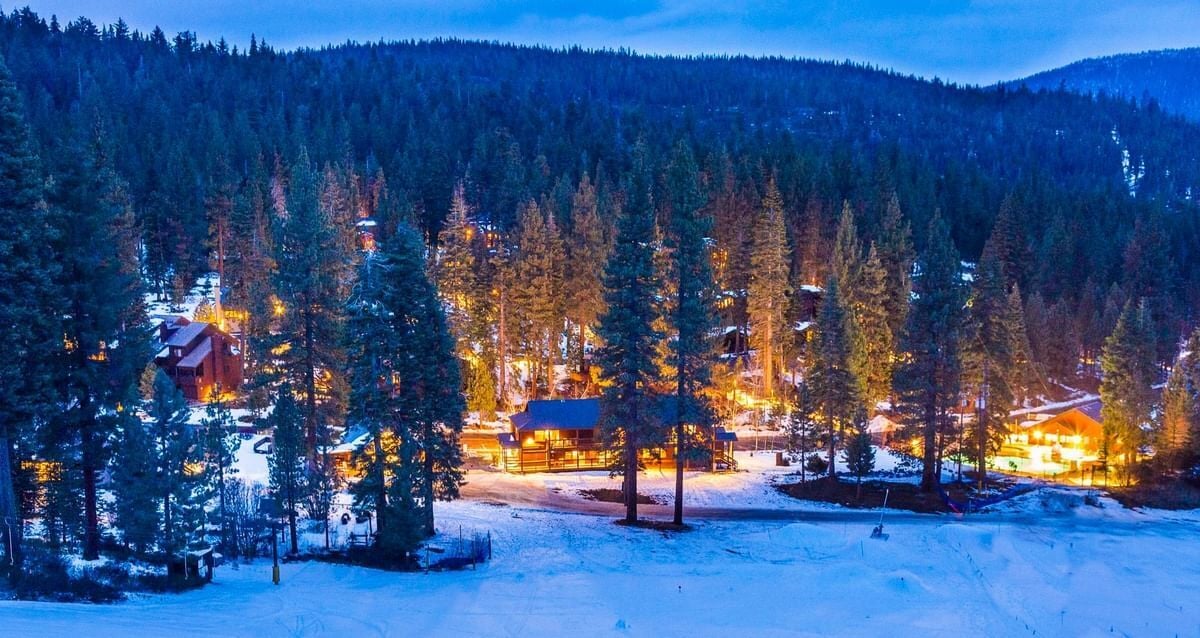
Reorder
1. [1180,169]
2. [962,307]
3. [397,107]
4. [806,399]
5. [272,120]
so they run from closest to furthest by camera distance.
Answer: [962,307] < [806,399] < [272,120] < [397,107] < [1180,169]

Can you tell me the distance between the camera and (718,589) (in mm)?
23625

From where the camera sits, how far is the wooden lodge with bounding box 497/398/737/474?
43500 millimetres

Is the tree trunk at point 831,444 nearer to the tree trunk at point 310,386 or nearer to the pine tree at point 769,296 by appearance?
the pine tree at point 769,296

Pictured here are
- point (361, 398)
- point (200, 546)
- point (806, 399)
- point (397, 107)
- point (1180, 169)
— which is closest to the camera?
point (200, 546)

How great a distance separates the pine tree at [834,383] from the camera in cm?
4112

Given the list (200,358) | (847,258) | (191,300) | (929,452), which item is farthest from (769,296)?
(191,300)

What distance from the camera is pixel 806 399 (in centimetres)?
4203

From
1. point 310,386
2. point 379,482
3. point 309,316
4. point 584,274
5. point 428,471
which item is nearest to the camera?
point 379,482

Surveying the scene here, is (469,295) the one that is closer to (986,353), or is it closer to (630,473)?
(630,473)

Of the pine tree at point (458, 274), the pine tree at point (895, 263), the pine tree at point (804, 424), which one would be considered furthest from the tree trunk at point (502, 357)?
the pine tree at point (895, 263)

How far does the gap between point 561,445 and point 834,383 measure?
1417 cm

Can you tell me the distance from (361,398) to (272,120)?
99395mm

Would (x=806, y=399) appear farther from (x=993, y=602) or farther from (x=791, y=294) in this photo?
(x=791, y=294)

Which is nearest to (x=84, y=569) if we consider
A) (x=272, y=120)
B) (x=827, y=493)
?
(x=827, y=493)
